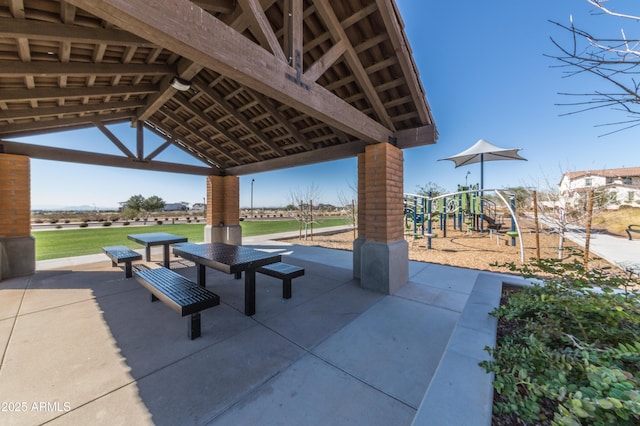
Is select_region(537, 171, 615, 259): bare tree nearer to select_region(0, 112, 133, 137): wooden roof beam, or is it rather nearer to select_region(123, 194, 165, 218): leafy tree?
select_region(0, 112, 133, 137): wooden roof beam

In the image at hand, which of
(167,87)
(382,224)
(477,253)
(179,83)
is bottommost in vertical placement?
(477,253)

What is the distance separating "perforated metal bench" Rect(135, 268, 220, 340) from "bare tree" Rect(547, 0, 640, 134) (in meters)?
3.88

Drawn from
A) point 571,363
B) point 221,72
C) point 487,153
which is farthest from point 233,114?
point 487,153

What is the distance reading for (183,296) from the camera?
296 cm

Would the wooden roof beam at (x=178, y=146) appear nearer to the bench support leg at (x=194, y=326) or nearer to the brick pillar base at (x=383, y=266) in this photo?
the bench support leg at (x=194, y=326)

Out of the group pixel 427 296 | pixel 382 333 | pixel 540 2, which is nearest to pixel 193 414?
pixel 382 333

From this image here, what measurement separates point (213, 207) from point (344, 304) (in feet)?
24.3

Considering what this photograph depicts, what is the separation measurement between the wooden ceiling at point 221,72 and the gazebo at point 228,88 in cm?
2

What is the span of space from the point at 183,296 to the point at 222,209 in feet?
23.4

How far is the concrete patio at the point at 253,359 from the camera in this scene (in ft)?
6.08

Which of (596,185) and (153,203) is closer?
(596,185)

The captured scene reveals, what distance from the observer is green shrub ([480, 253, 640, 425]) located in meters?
1.06

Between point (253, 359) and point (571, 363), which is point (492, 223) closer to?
point (571, 363)

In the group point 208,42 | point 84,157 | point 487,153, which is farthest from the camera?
point 487,153
